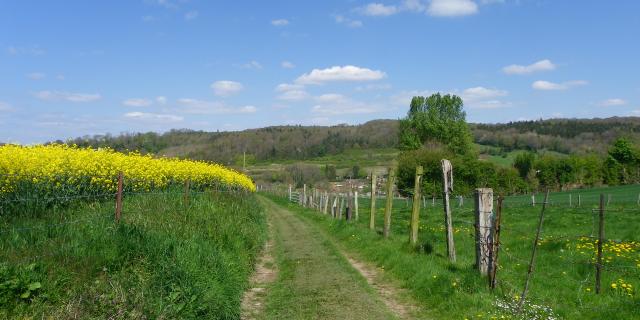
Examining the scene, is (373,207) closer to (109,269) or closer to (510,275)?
(510,275)

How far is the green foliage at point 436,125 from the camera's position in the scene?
3049 inches

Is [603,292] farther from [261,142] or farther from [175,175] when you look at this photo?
[261,142]

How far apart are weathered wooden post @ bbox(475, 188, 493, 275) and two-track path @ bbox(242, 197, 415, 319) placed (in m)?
1.64

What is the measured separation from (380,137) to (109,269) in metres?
140

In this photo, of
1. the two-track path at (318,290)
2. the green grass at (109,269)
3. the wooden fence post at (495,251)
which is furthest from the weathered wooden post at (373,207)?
the wooden fence post at (495,251)

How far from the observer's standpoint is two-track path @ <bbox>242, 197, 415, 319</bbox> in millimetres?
7777

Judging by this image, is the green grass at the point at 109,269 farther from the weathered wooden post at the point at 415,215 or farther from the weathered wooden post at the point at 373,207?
the weathered wooden post at the point at 373,207

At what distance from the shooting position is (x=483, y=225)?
915cm

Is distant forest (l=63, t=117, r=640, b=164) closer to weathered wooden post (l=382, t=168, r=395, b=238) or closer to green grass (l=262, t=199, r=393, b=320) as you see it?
weathered wooden post (l=382, t=168, r=395, b=238)

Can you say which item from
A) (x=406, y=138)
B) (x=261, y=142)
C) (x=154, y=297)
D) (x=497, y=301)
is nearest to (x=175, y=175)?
(x=154, y=297)

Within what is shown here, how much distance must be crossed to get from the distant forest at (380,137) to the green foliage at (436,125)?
35439 mm

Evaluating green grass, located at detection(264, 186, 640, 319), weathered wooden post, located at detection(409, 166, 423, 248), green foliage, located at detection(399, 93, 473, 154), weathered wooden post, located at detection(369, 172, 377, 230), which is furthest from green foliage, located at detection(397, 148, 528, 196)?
weathered wooden post, located at detection(409, 166, 423, 248)

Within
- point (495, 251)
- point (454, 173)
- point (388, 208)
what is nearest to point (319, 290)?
point (495, 251)

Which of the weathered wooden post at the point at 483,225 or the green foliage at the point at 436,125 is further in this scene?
the green foliage at the point at 436,125
